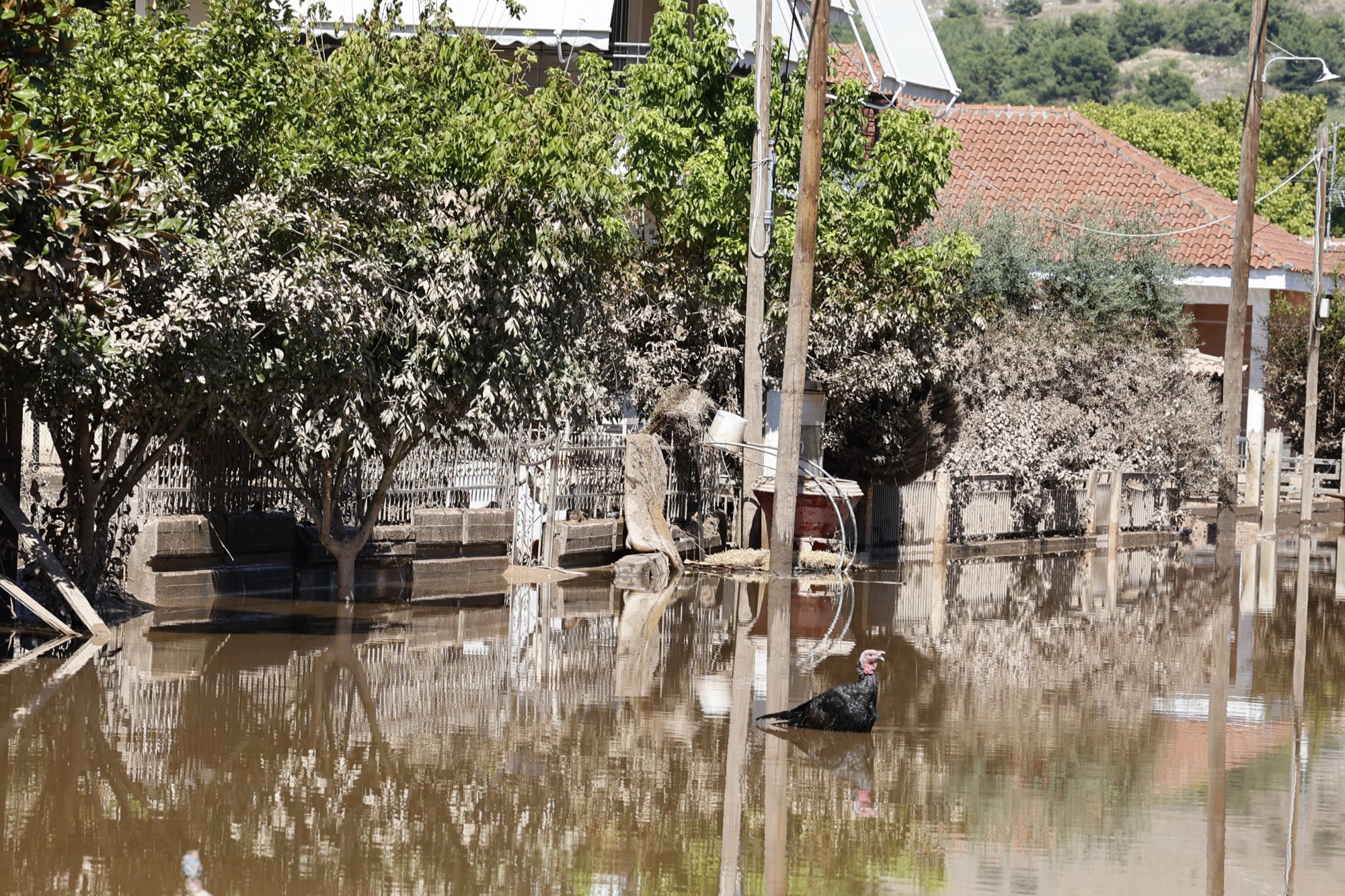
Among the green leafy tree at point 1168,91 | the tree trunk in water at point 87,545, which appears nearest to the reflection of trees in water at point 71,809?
the tree trunk in water at point 87,545

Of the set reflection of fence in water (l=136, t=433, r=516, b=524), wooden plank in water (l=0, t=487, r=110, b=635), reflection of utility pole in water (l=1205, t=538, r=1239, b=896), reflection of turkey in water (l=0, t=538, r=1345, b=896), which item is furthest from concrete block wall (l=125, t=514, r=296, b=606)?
reflection of utility pole in water (l=1205, t=538, r=1239, b=896)

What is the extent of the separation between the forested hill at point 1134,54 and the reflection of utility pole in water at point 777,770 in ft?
313

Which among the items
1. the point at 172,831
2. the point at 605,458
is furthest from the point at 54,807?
the point at 605,458

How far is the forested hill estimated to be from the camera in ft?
437

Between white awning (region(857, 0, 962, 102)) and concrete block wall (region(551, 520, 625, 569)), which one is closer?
concrete block wall (region(551, 520, 625, 569))

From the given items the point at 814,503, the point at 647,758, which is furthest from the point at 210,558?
the point at 814,503

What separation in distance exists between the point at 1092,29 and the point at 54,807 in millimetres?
147809

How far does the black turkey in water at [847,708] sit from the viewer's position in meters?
10.6

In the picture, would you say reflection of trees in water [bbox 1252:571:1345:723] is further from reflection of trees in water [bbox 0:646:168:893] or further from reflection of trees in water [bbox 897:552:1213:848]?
reflection of trees in water [bbox 0:646:168:893]

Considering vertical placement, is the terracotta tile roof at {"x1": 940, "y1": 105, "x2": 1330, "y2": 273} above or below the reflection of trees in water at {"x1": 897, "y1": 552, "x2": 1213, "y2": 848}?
above

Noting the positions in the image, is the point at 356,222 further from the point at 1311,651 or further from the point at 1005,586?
the point at 1005,586

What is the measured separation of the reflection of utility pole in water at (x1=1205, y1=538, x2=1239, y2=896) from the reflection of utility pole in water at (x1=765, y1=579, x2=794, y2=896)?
6.50 feet

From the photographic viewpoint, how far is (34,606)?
42.2ft

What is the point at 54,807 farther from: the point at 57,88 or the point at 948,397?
the point at 948,397
